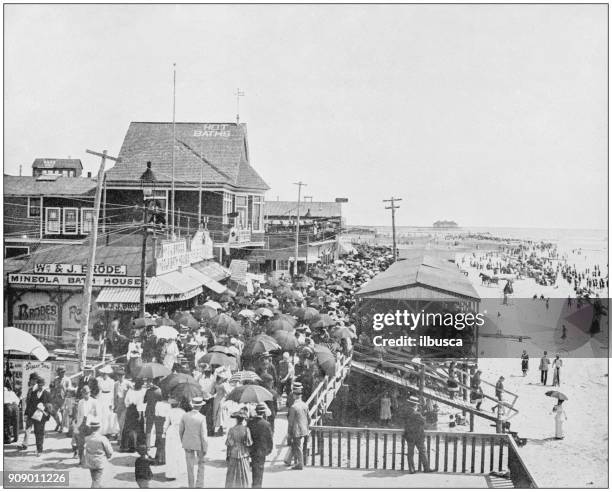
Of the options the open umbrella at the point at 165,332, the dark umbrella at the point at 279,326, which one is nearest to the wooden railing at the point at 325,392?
the dark umbrella at the point at 279,326

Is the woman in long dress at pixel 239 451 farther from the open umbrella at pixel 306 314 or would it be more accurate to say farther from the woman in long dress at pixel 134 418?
the open umbrella at pixel 306 314

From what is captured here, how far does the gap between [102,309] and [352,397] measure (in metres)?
7.47

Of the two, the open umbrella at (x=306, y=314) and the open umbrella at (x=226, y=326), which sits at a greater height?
the open umbrella at (x=306, y=314)

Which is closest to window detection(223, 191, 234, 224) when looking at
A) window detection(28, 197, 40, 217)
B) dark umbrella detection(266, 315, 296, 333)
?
window detection(28, 197, 40, 217)

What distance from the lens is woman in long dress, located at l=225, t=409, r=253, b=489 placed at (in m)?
9.48

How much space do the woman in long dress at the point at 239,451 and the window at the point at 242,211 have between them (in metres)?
23.1

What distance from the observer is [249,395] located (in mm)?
10703

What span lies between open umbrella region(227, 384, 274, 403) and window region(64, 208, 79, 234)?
11732 millimetres

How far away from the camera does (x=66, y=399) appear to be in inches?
466

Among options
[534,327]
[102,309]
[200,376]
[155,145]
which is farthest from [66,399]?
[534,327]

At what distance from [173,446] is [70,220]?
11.3 meters

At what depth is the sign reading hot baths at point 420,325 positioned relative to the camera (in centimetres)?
1396

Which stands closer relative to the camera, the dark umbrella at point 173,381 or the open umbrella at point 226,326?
the dark umbrella at point 173,381

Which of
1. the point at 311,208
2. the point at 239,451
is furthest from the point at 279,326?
the point at 311,208
